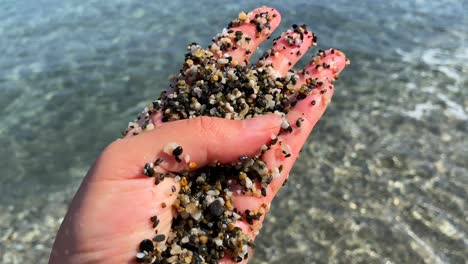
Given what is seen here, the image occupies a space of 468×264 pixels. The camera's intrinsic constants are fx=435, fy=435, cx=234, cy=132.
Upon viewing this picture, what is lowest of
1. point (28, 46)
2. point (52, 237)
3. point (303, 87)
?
point (52, 237)

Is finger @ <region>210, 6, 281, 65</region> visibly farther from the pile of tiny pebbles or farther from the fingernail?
the fingernail

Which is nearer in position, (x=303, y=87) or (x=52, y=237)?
(x=303, y=87)

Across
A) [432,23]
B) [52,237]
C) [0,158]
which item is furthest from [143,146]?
[432,23]

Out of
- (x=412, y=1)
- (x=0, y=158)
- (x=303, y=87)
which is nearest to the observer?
(x=303, y=87)

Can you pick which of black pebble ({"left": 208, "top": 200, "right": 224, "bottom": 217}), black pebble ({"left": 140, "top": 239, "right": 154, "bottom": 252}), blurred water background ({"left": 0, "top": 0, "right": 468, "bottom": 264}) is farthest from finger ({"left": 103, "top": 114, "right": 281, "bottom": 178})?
blurred water background ({"left": 0, "top": 0, "right": 468, "bottom": 264})

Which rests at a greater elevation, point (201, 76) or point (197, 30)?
point (201, 76)

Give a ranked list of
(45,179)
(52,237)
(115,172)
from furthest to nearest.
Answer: (45,179) < (52,237) < (115,172)

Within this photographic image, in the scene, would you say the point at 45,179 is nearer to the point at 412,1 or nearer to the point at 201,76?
the point at 201,76
